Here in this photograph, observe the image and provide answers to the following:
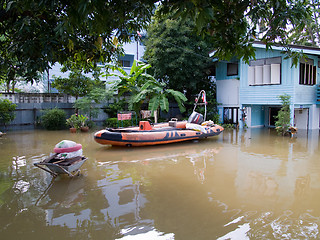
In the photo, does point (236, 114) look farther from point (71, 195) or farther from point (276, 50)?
point (71, 195)

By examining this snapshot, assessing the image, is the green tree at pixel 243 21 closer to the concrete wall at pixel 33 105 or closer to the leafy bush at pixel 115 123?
the leafy bush at pixel 115 123

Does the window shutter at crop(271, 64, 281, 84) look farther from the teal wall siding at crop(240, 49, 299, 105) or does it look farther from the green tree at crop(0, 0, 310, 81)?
the green tree at crop(0, 0, 310, 81)

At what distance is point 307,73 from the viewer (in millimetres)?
14055

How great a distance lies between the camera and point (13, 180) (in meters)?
6.31

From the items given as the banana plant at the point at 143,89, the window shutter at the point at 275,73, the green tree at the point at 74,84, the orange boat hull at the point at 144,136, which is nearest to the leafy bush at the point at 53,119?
the green tree at the point at 74,84

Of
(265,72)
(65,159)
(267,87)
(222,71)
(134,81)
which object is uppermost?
(222,71)

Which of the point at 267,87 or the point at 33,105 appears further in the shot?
the point at 33,105

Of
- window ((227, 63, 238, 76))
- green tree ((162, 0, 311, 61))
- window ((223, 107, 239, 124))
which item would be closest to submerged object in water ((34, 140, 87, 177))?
green tree ((162, 0, 311, 61))

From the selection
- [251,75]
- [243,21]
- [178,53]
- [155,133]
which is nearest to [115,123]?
[178,53]

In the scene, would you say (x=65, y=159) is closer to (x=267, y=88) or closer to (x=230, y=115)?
(x=267, y=88)

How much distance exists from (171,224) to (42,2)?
140 inches

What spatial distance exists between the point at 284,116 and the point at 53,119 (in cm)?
1211

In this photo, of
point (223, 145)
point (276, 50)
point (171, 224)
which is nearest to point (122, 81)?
point (223, 145)

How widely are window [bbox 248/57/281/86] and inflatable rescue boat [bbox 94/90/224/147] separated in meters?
4.80
